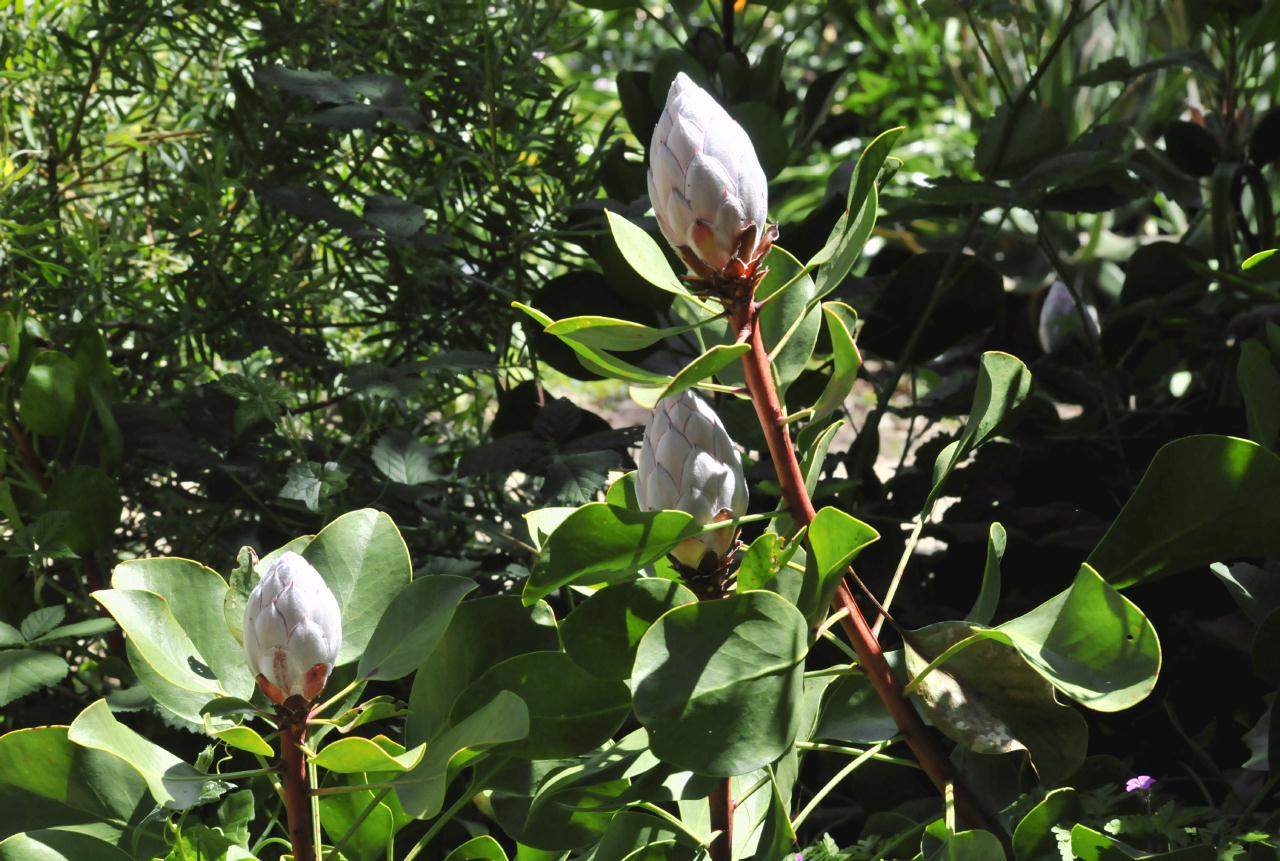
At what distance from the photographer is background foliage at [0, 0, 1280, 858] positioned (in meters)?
0.87

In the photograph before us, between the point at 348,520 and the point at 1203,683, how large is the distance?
622mm

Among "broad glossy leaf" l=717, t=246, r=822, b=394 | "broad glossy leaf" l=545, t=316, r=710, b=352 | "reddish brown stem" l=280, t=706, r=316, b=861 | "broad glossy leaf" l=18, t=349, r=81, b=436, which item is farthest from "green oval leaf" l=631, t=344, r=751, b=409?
"broad glossy leaf" l=18, t=349, r=81, b=436

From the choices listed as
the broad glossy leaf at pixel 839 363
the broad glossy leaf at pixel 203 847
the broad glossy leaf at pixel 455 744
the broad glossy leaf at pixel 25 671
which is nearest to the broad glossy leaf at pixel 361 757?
the broad glossy leaf at pixel 455 744

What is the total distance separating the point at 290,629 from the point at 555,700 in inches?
4.6

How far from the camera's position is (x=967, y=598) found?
992mm

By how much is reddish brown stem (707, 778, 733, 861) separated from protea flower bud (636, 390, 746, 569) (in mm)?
130

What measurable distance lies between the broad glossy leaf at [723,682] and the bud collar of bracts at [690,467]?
6 cm

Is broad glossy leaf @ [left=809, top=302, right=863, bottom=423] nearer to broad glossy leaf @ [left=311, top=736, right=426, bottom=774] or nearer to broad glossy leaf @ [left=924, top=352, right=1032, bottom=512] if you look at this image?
broad glossy leaf @ [left=924, top=352, right=1032, bottom=512]

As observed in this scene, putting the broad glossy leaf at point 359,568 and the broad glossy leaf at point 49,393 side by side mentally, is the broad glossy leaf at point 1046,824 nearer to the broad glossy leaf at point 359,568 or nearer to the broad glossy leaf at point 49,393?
the broad glossy leaf at point 359,568

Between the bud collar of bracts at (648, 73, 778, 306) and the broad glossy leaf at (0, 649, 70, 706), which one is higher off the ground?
the bud collar of bracts at (648, 73, 778, 306)

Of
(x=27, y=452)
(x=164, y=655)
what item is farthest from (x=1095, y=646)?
(x=27, y=452)

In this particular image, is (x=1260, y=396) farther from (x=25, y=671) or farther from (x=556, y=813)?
(x=25, y=671)

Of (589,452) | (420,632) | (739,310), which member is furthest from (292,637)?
(589,452)

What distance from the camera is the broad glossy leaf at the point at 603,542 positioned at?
46 centimetres
